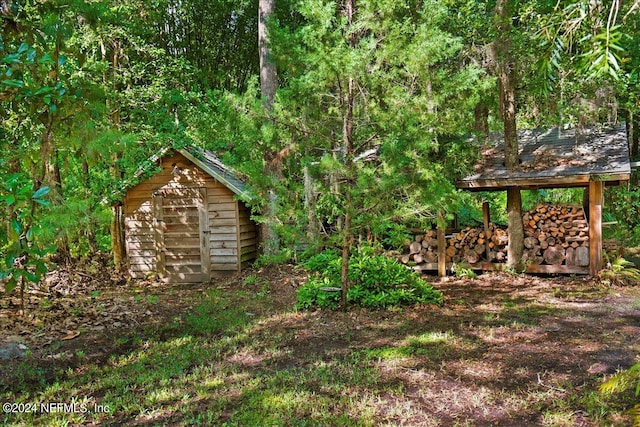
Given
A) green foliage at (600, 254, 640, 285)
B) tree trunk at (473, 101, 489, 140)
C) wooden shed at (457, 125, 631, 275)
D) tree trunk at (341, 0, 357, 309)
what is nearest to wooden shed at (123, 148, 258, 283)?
tree trunk at (341, 0, 357, 309)

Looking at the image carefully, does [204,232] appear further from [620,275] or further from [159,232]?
[620,275]

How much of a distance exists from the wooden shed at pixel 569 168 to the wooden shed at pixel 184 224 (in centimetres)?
550

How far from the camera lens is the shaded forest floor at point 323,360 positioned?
3.69 metres

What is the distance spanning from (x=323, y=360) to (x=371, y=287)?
255 centimetres

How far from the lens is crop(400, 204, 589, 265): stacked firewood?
9.82 m

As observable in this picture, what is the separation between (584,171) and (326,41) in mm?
6179

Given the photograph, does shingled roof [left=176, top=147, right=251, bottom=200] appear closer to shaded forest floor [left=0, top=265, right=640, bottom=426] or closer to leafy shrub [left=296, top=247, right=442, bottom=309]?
shaded forest floor [left=0, top=265, right=640, bottom=426]

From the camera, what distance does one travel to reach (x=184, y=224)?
11.2 m

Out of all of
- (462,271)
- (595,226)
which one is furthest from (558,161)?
(462,271)

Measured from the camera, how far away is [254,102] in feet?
20.6

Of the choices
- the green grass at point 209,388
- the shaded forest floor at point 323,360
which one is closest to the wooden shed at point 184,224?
the shaded forest floor at point 323,360

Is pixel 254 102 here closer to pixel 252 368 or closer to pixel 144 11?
pixel 252 368

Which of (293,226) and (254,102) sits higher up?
(254,102)

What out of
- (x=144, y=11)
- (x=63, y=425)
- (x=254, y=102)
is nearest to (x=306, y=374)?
(x=63, y=425)
